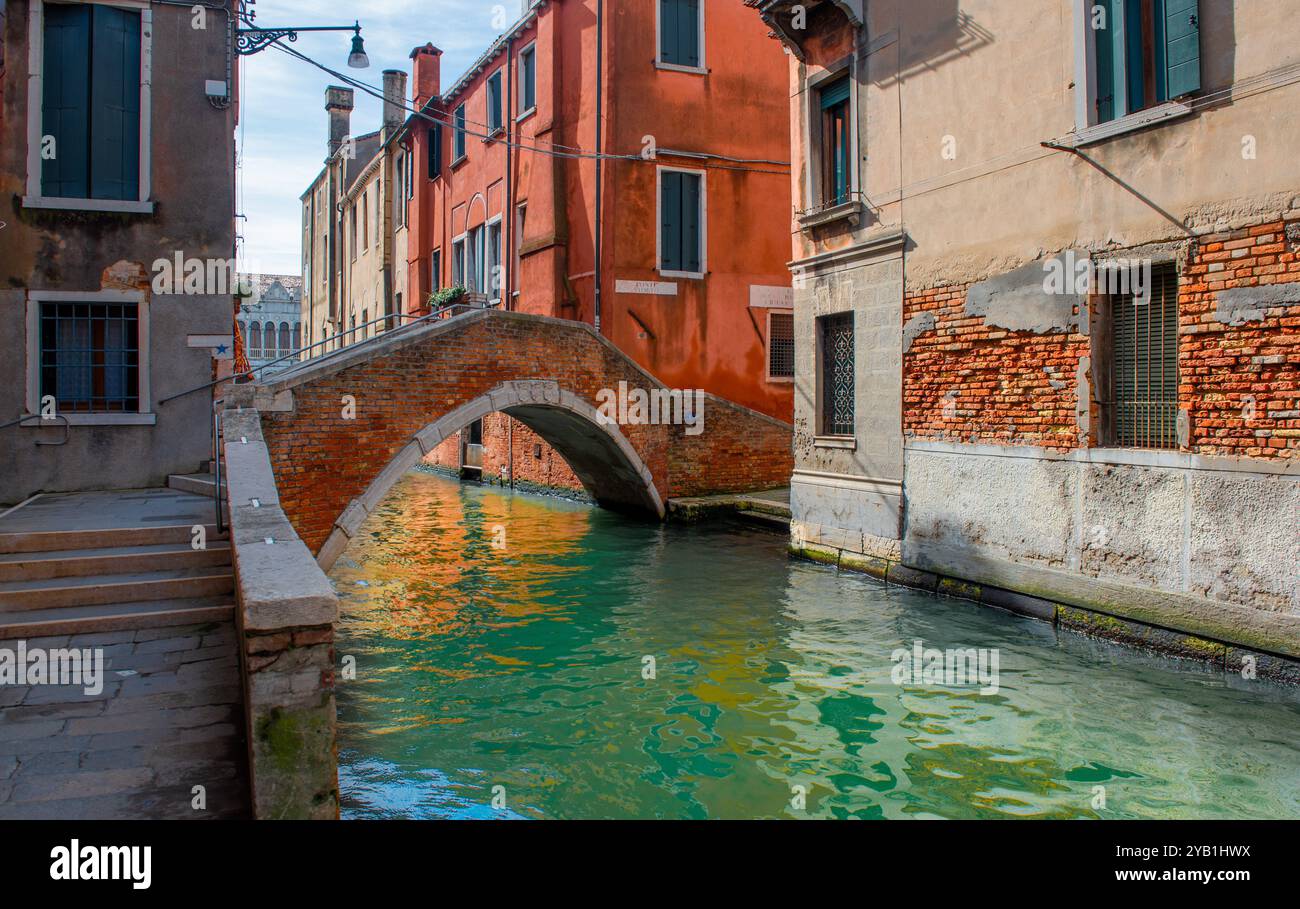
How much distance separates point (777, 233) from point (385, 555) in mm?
8086

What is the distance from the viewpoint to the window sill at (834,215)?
952 centimetres

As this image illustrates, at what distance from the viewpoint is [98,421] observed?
8.16m

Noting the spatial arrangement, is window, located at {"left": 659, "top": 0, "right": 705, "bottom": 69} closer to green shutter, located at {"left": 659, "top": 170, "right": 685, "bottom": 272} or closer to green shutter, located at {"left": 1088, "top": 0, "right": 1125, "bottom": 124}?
green shutter, located at {"left": 659, "top": 170, "right": 685, "bottom": 272}

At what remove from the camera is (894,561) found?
9.12m

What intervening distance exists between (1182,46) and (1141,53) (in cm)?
39

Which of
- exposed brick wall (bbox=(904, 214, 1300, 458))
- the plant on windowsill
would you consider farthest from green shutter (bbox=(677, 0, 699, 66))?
exposed brick wall (bbox=(904, 214, 1300, 458))

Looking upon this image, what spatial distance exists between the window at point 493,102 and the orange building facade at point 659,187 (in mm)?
890

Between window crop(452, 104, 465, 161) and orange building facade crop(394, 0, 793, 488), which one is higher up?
window crop(452, 104, 465, 161)

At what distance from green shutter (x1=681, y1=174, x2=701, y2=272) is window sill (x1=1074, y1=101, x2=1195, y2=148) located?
842 cm

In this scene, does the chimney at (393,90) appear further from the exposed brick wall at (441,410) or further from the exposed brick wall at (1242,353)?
the exposed brick wall at (1242,353)

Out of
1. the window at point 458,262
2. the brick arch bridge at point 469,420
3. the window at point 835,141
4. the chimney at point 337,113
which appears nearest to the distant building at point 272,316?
the chimney at point 337,113

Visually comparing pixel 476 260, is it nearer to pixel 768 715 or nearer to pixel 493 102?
pixel 493 102

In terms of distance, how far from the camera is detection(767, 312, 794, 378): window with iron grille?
15672 millimetres
